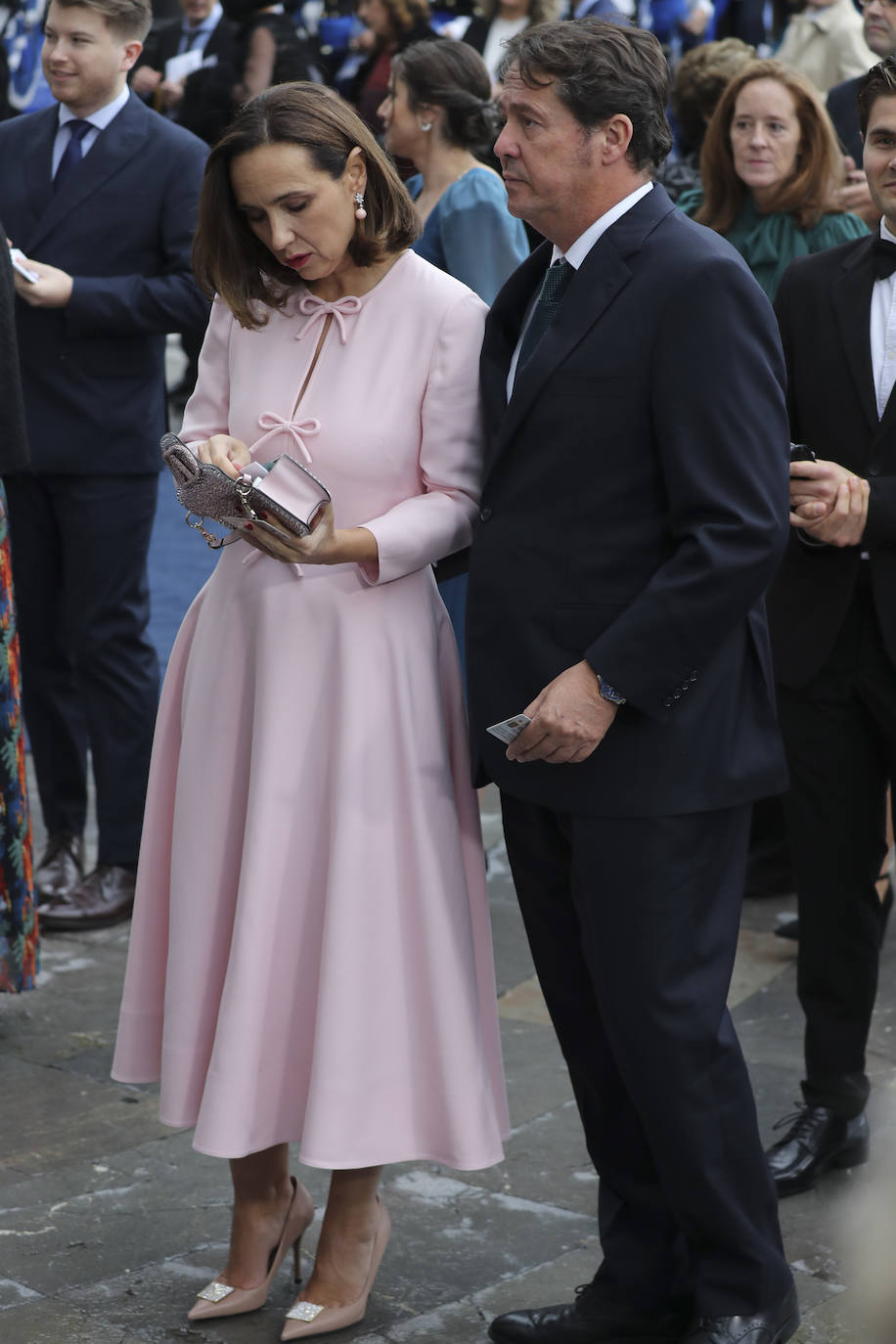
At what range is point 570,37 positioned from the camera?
2.45 meters

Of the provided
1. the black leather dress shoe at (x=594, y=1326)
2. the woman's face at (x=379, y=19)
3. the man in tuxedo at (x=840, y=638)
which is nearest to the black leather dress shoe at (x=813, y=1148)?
the man in tuxedo at (x=840, y=638)

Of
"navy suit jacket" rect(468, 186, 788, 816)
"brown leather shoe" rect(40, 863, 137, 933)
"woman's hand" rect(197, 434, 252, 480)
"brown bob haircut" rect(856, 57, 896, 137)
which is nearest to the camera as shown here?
"navy suit jacket" rect(468, 186, 788, 816)

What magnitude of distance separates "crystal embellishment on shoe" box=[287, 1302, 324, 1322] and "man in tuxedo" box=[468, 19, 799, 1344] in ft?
2.04

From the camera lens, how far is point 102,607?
16.2 ft

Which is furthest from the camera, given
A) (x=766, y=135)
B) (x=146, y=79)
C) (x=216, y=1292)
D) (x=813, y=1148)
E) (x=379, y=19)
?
(x=146, y=79)

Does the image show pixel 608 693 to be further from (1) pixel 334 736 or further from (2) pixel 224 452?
(2) pixel 224 452

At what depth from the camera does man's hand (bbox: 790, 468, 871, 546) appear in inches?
115

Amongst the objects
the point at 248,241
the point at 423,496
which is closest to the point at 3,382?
the point at 248,241

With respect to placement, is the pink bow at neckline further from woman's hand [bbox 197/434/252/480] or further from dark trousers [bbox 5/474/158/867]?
dark trousers [bbox 5/474/158/867]

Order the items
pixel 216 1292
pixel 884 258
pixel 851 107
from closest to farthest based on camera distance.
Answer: pixel 216 1292, pixel 884 258, pixel 851 107

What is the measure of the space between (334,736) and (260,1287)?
A: 3.13 feet

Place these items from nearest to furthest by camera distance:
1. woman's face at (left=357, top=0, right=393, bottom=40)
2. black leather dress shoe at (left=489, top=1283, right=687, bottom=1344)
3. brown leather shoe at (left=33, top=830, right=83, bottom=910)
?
black leather dress shoe at (left=489, top=1283, right=687, bottom=1344) < brown leather shoe at (left=33, top=830, right=83, bottom=910) < woman's face at (left=357, top=0, right=393, bottom=40)

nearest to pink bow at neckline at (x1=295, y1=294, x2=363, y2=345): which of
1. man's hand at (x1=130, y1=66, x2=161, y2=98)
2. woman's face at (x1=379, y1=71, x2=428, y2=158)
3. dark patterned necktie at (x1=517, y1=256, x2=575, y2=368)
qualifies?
dark patterned necktie at (x1=517, y1=256, x2=575, y2=368)

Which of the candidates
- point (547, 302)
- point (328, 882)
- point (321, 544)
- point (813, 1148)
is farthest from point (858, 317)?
point (813, 1148)
